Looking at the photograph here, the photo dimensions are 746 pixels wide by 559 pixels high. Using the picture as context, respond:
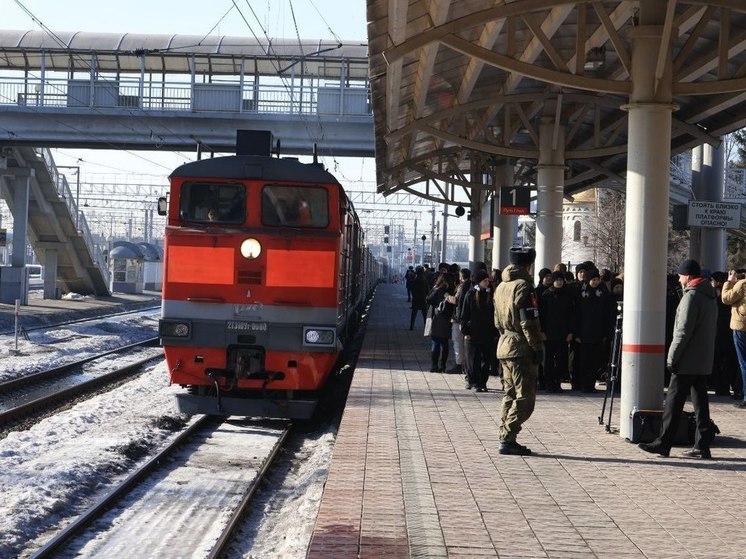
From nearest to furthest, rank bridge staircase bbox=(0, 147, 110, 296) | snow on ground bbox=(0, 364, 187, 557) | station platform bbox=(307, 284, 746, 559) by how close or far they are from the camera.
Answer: station platform bbox=(307, 284, 746, 559) → snow on ground bbox=(0, 364, 187, 557) → bridge staircase bbox=(0, 147, 110, 296)

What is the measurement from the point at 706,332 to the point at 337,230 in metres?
5.23

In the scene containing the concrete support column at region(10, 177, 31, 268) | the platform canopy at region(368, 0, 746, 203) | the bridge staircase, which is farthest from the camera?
the bridge staircase

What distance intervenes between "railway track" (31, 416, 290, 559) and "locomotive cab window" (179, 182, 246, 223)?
2655 millimetres

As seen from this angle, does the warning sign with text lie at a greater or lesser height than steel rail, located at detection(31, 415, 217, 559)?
greater

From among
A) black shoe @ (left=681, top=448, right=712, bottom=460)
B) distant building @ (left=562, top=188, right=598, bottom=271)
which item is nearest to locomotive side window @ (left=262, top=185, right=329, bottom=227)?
black shoe @ (left=681, top=448, right=712, bottom=460)

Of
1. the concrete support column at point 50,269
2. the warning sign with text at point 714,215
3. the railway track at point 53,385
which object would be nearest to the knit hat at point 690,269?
the warning sign with text at point 714,215

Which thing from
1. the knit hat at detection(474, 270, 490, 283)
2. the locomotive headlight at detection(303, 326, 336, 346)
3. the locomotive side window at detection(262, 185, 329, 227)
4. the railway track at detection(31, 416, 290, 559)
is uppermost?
the locomotive side window at detection(262, 185, 329, 227)

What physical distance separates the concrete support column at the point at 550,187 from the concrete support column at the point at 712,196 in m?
2.96

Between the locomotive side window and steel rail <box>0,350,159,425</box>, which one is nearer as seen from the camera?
the locomotive side window

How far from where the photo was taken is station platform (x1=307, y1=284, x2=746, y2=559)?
653 centimetres

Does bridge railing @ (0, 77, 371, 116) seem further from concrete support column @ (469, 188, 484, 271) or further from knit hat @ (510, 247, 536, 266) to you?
knit hat @ (510, 247, 536, 266)

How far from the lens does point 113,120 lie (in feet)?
106

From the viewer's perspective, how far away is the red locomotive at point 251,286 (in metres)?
13.1

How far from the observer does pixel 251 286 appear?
13.2 metres
